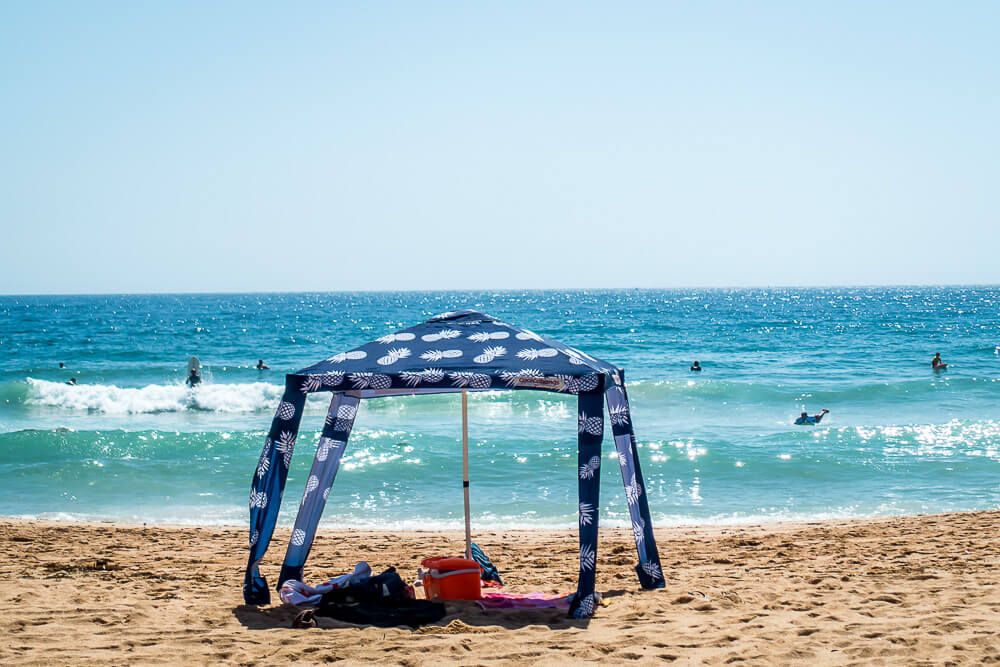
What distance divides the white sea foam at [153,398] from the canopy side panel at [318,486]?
56.7 feet

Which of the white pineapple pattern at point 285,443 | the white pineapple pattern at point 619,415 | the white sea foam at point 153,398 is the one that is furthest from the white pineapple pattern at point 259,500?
the white sea foam at point 153,398

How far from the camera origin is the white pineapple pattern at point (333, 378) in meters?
6.73

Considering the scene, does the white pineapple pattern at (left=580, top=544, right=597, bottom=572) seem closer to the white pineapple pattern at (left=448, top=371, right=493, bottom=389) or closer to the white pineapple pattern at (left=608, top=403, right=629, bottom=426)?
the white pineapple pattern at (left=608, top=403, right=629, bottom=426)

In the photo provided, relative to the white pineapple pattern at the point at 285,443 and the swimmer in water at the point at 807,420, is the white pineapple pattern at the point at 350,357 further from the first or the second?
the swimmer in water at the point at 807,420

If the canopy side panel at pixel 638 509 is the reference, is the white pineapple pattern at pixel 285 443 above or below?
above

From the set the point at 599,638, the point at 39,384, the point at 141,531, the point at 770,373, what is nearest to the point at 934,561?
the point at 599,638

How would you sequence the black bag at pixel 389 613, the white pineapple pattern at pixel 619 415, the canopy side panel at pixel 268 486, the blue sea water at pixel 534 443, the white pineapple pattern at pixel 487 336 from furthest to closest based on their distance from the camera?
the blue sea water at pixel 534 443, the white pineapple pattern at pixel 619 415, the white pineapple pattern at pixel 487 336, the canopy side panel at pixel 268 486, the black bag at pixel 389 613

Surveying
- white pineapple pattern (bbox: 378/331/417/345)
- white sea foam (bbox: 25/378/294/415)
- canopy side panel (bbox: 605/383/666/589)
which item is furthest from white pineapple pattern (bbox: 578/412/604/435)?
white sea foam (bbox: 25/378/294/415)

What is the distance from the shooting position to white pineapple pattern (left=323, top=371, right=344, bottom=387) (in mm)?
6733

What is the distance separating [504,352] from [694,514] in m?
6.03

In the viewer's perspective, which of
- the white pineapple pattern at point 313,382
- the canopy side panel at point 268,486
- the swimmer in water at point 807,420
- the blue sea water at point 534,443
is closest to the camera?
the white pineapple pattern at point 313,382

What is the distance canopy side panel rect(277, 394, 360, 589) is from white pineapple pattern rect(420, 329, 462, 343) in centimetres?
84

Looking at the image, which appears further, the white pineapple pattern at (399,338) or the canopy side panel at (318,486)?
the canopy side panel at (318,486)

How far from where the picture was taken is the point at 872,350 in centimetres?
3928
